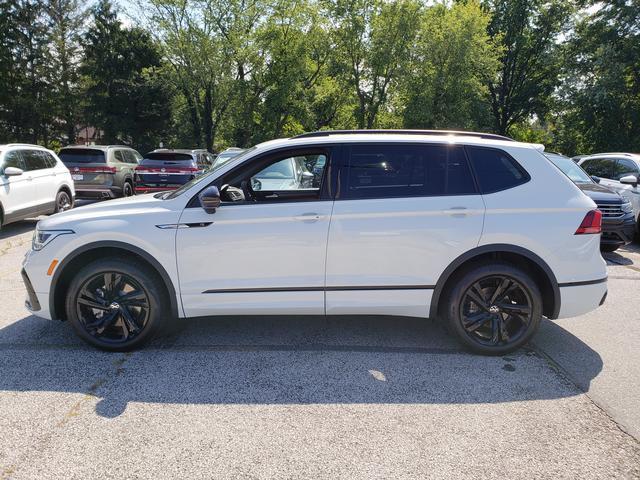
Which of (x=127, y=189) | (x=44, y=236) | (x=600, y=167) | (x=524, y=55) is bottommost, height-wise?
(x=127, y=189)

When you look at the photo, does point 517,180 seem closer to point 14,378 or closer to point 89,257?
point 89,257

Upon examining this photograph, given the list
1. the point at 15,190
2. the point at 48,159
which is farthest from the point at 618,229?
the point at 48,159

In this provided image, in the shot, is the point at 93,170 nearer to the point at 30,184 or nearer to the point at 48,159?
the point at 48,159

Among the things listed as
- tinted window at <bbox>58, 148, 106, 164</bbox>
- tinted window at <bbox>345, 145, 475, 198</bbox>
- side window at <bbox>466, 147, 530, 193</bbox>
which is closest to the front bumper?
side window at <bbox>466, 147, 530, 193</bbox>

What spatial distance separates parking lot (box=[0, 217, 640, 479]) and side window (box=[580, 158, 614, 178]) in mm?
7139

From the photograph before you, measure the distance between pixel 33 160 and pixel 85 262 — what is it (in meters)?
7.35

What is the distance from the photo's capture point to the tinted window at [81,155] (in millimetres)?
12727

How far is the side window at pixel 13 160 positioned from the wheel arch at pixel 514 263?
28.8 ft

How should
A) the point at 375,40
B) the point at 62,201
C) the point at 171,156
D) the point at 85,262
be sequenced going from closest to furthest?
the point at 85,262 → the point at 62,201 → the point at 171,156 → the point at 375,40

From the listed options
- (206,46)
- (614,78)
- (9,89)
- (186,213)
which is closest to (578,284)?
(186,213)

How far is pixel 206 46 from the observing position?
27516mm

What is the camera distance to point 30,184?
9.22 metres

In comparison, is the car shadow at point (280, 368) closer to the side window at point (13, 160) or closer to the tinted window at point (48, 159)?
the side window at point (13, 160)

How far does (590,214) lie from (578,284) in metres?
0.57
